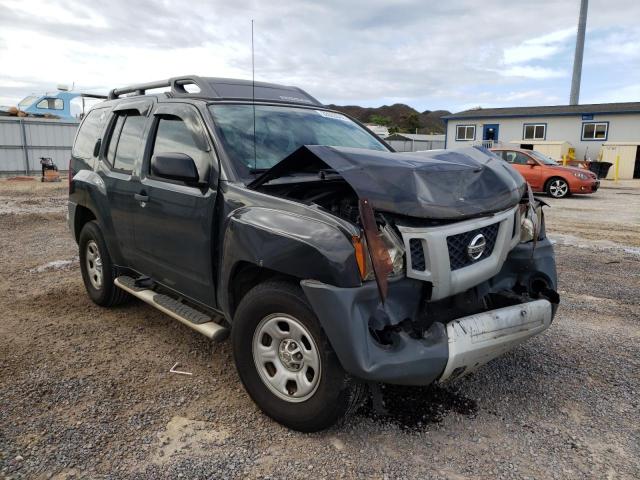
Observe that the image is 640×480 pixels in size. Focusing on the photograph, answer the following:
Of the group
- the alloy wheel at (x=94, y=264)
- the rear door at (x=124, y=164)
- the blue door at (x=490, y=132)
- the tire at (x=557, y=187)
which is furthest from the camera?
the blue door at (x=490, y=132)

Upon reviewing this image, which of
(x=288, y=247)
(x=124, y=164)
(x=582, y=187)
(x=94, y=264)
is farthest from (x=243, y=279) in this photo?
(x=582, y=187)

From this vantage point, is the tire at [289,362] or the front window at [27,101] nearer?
the tire at [289,362]

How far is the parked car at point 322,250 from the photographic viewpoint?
249 cm

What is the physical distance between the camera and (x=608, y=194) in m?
17.4

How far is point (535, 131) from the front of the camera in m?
33.5

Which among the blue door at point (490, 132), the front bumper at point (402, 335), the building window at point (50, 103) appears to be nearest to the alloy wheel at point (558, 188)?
the front bumper at point (402, 335)

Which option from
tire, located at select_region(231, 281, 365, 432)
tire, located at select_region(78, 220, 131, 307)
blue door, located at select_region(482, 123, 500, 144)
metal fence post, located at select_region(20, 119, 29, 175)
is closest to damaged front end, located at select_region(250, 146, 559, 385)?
tire, located at select_region(231, 281, 365, 432)

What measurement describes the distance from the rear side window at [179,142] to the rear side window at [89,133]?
1207 millimetres

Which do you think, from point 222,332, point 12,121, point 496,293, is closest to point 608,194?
point 496,293

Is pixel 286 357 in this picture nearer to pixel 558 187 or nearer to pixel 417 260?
pixel 417 260

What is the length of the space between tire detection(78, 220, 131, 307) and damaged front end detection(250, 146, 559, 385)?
2304 millimetres

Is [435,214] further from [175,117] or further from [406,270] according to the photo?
[175,117]

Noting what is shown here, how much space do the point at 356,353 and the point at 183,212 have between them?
1.73m

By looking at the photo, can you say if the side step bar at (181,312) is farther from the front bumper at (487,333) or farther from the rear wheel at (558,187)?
the rear wheel at (558,187)
